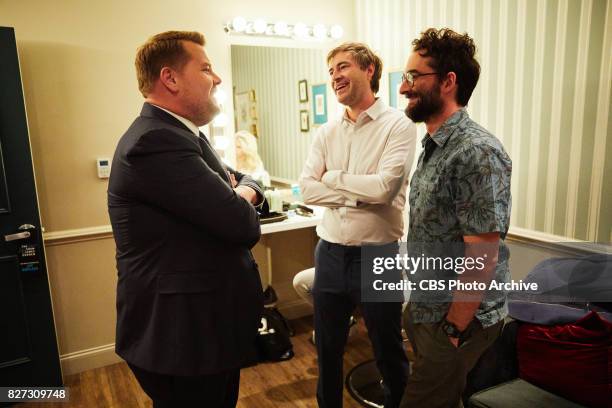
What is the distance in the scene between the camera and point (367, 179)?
1736mm

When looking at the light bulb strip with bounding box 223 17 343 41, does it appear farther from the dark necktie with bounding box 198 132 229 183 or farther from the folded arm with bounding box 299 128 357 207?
the dark necktie with bounding box 198 132 229 183

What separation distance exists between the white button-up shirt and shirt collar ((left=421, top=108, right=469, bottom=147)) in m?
0.44

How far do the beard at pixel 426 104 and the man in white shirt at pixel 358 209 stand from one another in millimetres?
394

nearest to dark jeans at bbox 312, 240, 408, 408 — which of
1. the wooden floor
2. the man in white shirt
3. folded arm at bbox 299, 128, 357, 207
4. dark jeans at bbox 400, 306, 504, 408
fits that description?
the man in white shirt

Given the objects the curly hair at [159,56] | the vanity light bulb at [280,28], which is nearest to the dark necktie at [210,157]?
the curly hair at [159,56]

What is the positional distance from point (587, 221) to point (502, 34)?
37.8 inches

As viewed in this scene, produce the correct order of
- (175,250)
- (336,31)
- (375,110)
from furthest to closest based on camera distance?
(336,31) → (375,110) → (175,250)

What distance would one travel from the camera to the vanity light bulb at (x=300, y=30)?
290cm

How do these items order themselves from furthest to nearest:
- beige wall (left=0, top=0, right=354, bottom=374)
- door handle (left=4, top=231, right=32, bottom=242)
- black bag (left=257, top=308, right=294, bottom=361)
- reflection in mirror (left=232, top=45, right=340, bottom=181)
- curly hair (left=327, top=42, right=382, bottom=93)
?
reflection in mirror (left=232, top=45, right=340, bottom=181), black bag (left=257, top=308, right=294, bottom=361), beige wall (left=0, top=0, right=354, bottom=374), door handle (left=4, top=231, right=32, bottom=242), curly hair (left=327, top=42, right=382, bottom=93)

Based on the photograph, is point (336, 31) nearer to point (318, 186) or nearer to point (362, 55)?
point (362, 55)

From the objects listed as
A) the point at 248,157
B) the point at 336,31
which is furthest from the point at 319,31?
the point at 248,157

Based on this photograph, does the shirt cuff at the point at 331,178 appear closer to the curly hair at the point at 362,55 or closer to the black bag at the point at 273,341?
the curly hair at the point at 362,55

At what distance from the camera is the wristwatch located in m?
1.22

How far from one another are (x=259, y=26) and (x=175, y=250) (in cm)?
202
